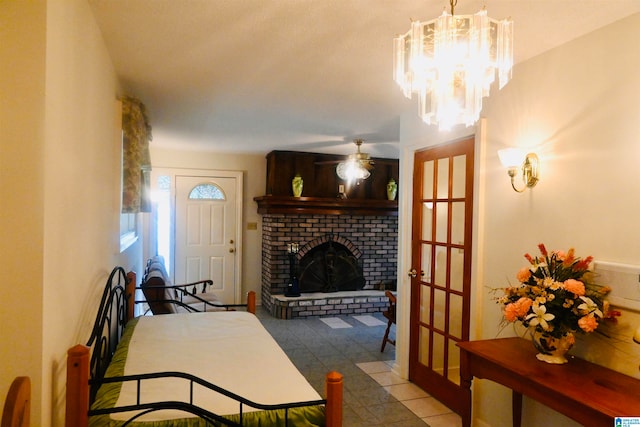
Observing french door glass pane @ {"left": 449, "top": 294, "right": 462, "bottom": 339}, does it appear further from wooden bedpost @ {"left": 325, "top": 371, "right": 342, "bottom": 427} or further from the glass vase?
wooden bedpost @ {"left": 325, "top": 371, "right": 342, "bottom": 427}

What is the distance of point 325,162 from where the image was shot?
19.0ft

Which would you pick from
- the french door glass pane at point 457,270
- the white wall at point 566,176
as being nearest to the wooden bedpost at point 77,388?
the white wall at point 566,176

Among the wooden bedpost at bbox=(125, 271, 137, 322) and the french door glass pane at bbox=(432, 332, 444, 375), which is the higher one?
the wooden bedpost at bbox=(125, 271, 137, 322)

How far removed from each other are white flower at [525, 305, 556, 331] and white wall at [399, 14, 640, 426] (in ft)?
1.09

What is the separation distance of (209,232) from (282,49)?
169 inches

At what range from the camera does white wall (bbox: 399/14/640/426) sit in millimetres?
1888

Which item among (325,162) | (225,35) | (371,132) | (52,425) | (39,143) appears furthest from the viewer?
(325,162)

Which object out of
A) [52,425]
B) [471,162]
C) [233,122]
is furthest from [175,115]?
[52,425]

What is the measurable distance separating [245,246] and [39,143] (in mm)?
5136

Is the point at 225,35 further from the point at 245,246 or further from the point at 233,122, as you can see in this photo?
the point at 245,246

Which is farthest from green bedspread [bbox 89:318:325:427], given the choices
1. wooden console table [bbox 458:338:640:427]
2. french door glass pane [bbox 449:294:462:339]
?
french door glass pane [bbox 449:294:462:339]

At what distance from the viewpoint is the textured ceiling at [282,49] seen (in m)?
1.85

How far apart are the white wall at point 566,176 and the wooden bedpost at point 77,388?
2.27 m

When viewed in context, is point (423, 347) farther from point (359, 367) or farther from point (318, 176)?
point (318, 176)
